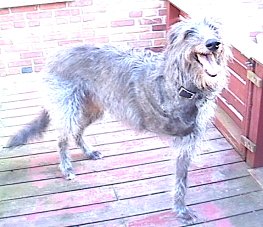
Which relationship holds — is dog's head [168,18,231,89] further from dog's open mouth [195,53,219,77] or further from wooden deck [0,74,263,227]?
wooden deck [0,74,263,227]

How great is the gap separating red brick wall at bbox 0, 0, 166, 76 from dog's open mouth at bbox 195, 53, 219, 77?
2602 mm

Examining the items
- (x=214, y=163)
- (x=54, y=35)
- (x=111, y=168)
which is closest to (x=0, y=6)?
(x=54, y=35)

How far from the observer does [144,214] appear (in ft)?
8.34

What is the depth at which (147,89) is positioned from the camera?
2.38 meters

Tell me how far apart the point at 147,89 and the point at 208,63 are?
461mm

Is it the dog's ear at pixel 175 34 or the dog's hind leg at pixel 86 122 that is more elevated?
the dog's ear at pixel 175 34

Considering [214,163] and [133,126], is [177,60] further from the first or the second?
[214,163]

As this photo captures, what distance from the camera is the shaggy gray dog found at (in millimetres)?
2043

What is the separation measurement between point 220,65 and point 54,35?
2.69 meters

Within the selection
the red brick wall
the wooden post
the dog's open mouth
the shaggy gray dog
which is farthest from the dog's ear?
the red brick wall

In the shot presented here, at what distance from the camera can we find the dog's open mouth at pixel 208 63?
79.1 inches

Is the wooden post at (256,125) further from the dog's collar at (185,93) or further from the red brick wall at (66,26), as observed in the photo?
the red brick wall at (66,26)

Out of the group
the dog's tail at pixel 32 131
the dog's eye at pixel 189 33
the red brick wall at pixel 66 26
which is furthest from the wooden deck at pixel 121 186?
the red brick wall at pixel 66 26

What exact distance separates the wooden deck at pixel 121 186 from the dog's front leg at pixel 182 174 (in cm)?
6
